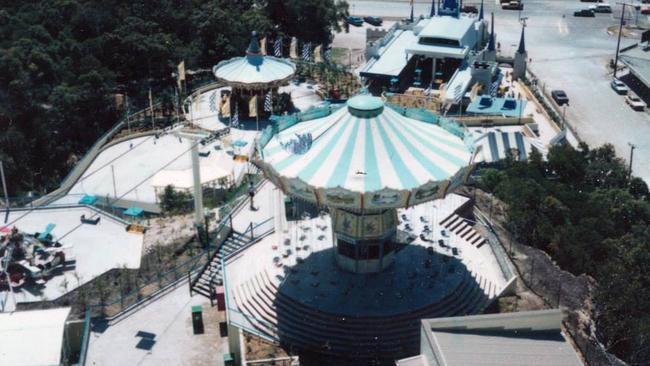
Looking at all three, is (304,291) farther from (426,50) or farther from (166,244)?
(426,50)

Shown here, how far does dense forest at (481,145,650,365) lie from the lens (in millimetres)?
46594

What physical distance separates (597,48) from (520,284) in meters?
69.0


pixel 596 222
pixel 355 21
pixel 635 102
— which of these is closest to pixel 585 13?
pixel 355 21

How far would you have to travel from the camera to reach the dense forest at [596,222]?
46594 millimetres

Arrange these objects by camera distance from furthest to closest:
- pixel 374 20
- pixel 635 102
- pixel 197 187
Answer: pixel 374 20, pixel 635 102, pixel 197 187

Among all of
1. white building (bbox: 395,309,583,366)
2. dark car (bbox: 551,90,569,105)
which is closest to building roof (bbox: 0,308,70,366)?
white building (bbox: 395,309,583,366)

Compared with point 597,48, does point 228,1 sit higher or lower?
higher

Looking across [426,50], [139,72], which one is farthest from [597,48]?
[139,72]

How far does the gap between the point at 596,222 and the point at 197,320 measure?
30221 mm

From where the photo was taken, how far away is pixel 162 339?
47.2m

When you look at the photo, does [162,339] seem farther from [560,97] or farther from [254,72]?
[560,97]

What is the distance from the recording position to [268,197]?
6112 centimetres

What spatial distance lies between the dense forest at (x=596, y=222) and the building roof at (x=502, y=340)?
8.86m

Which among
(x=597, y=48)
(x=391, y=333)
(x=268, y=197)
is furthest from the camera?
(x=597, y=48)
